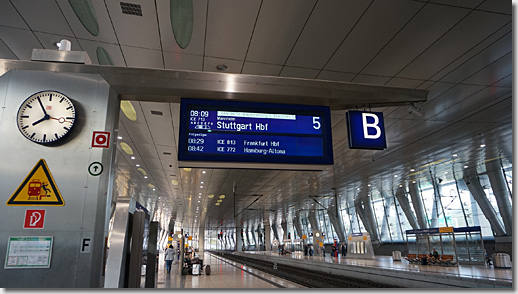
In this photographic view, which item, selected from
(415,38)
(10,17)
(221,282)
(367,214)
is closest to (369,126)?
(415,38)

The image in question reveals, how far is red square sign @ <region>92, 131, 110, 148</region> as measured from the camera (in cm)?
443

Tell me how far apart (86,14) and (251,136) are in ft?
12.1

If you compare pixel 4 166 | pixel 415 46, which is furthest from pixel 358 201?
pixel 4 166

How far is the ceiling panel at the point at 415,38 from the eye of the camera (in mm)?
5992

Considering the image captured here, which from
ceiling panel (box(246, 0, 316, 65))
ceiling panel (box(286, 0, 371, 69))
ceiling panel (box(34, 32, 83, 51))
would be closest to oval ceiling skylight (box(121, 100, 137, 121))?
ceiling panel (box(34, 32, 83, 51))

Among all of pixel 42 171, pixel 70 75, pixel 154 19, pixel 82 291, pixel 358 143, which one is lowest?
pixel 82 291

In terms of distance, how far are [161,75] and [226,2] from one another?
1666 millimetres

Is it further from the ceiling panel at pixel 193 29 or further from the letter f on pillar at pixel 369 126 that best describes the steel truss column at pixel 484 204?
the ceiling panel at pixel 193 29

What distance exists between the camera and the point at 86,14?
585 cm

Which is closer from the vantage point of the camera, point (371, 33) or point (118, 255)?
point (118, 255)

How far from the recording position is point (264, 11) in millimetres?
5805

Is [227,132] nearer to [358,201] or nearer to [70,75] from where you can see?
[70,75]

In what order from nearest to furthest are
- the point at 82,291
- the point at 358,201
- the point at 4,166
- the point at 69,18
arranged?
the point at 82,291 < the point at 4,166 < the point at 69,18 < the point at 358,201

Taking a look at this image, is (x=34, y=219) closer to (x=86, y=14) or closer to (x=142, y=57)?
(x=86, y=14)
